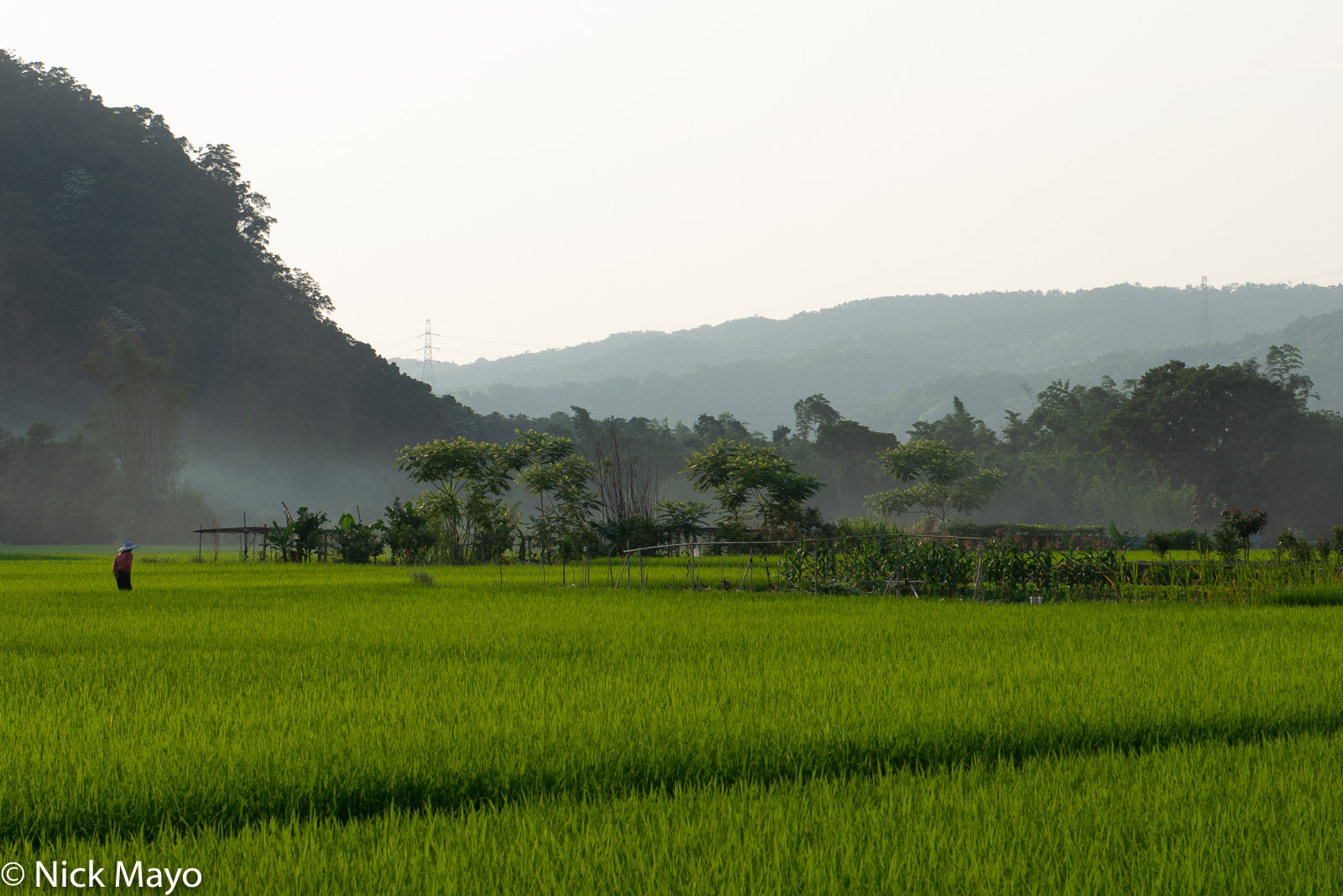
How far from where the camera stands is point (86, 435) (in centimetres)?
5144

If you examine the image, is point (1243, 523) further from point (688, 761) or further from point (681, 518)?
point (688, 761)

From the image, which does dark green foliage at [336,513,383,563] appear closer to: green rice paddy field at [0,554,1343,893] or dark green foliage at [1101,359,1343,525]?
green rice paddy field at [0,554,1343,893]

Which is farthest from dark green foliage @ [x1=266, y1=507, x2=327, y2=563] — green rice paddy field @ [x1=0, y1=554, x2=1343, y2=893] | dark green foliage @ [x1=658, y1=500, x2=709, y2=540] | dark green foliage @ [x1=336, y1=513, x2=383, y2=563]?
green rice paddy field @ [x1=0, y1=554, x2=1343, y2=893]

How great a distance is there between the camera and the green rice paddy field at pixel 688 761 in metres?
3.44

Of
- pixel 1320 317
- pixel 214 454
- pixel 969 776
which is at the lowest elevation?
pixel 969 776

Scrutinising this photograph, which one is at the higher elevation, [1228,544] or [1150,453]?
[1150,453]

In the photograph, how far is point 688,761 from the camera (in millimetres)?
4887

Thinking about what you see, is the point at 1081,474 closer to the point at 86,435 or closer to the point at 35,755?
the point at 86,435

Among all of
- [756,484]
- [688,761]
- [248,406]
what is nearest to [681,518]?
[756,484]

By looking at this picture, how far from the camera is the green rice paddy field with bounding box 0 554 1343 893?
3436 millimetres

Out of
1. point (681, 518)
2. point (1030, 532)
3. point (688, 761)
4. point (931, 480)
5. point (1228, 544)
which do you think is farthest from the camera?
point (931, 480)

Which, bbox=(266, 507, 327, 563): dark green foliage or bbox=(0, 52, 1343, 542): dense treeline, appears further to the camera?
bbox=(0, 52, 1343, 542): dense treeline

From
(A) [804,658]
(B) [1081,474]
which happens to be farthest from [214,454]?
(A) [804,658]

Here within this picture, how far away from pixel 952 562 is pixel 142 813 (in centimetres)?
1194
